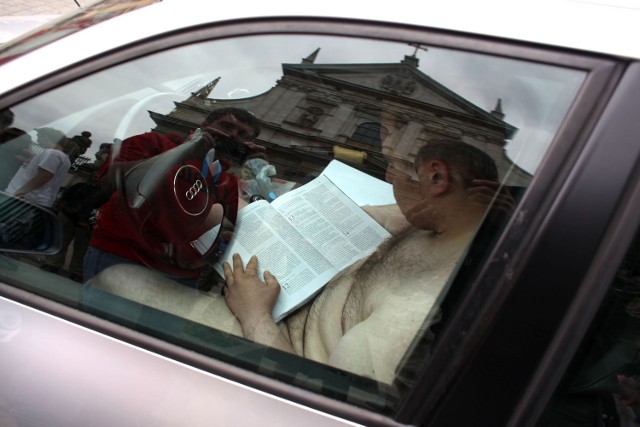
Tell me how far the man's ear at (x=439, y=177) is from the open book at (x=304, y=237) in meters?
0.35

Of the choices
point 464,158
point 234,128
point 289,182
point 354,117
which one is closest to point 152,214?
point 234,128

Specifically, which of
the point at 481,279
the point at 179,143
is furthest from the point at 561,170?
the point at 179,143

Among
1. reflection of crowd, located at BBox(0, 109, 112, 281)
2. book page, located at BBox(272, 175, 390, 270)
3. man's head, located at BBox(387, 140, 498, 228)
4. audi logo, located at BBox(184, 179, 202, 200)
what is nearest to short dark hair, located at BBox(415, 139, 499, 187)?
man's head, located at BBox(387, 140, 498, 228)

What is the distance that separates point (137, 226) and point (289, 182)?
58cm

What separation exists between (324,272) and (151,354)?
2.26 ft

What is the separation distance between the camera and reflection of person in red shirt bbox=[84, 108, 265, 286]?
169 centimetres

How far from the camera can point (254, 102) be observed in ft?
5.43

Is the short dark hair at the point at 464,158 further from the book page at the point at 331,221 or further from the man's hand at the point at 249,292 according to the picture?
the man's hand at the point at 249,292

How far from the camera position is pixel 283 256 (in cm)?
179

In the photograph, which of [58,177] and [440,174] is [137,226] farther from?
[440,174]

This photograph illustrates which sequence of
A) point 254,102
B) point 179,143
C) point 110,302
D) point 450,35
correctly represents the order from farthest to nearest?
point 179,143, point 254,102, point 110,302, point 450,35

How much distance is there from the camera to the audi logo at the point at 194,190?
1785 millimetres

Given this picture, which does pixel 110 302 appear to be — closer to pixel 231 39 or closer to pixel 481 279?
pixel 231 39

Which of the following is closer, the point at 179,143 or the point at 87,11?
the point at 87,11
